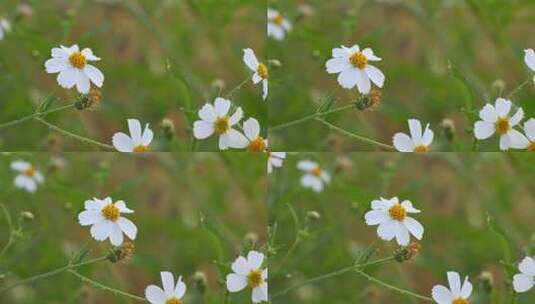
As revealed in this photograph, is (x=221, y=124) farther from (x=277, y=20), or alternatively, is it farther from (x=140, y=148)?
(x=277, y=20)

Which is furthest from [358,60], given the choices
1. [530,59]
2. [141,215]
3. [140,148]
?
[141,215]

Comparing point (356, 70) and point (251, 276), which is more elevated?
point (356, 70)

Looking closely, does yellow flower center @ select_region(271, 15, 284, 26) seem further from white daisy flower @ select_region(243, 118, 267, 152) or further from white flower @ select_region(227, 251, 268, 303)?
white flower @ select_region(227, 251, 268, 303)

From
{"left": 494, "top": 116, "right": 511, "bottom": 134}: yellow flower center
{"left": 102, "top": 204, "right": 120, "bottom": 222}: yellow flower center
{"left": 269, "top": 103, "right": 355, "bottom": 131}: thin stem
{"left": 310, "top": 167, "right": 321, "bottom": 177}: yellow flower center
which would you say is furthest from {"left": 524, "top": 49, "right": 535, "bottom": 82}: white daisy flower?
{"left": 102, "top": 204, "right": 120, "bottom": 222}: yellow flower center

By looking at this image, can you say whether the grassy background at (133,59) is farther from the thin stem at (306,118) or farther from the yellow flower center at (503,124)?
the yellow flower center at (503,124)

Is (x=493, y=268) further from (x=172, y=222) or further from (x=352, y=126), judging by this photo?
(x=172, y=222)

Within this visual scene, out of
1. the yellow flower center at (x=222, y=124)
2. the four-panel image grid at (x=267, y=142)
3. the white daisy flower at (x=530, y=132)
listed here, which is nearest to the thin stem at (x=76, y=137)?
the four-panel image grid at (x=267, y=142)
